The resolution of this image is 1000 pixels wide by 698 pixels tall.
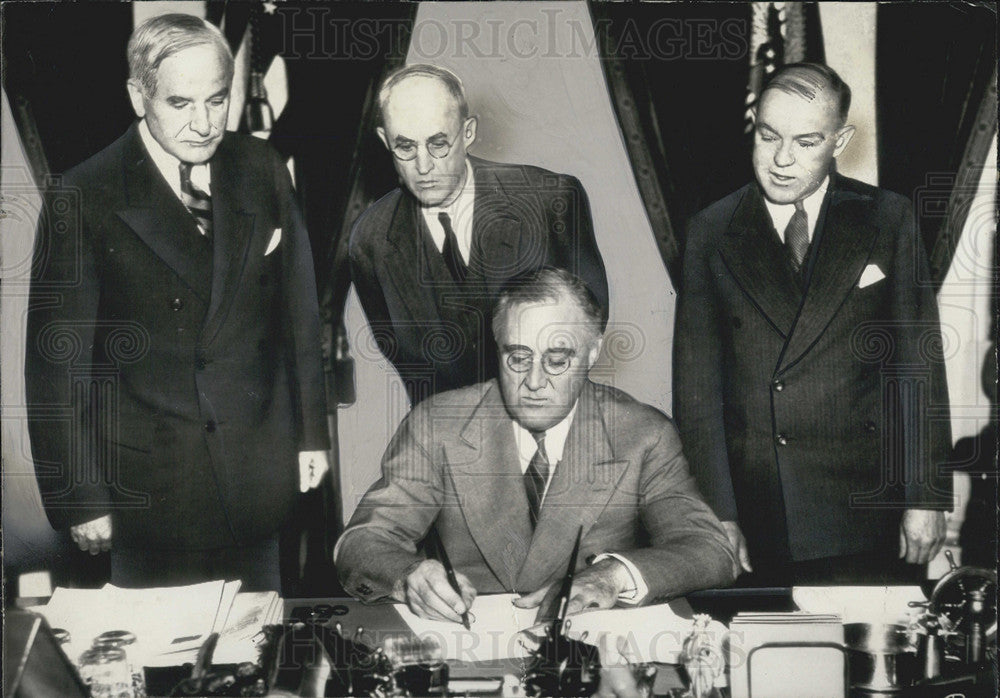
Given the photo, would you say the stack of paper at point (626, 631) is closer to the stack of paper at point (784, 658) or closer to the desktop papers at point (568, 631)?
the desktop papers at point (568, 631)

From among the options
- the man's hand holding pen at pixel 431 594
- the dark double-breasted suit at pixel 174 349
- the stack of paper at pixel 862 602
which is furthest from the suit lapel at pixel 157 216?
the stack of paper at pixel 862 602

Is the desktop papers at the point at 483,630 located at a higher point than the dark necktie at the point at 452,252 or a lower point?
lower

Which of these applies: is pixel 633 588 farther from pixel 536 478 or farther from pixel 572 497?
pixel 536 478

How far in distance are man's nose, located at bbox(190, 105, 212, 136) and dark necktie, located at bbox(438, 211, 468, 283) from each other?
2.47ft

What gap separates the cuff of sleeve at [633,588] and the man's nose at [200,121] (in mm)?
1783

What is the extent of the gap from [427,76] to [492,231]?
51 cm

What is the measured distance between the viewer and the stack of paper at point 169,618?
324 centimetres

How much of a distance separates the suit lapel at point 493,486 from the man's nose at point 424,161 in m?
0.69

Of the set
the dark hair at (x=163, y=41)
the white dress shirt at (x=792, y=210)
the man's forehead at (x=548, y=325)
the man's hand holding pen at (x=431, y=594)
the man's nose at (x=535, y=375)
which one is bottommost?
the man's hand holding pen at (x=431, y=594)

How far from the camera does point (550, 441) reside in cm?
322

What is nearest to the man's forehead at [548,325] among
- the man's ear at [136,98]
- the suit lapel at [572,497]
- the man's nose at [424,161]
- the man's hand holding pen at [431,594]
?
the suit lapel at [572,497]

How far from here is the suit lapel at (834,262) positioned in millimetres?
3240

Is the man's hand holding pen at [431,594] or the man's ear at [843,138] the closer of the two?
the man's hand holding pen at [431,594]

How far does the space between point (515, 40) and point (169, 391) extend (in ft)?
4.96
